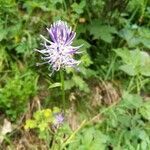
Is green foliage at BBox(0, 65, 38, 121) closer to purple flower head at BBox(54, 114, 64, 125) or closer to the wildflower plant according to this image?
purple flower head at BBox(54, 114, 64, 125)

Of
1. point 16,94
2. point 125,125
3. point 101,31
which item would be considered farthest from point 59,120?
point 101,31

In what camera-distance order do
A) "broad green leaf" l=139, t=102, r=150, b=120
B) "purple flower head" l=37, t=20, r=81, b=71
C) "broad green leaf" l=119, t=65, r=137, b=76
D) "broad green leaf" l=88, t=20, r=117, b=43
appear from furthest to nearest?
1. "broad green leaf" l=88, t=20, r=117, b=43
2. "broad green leaf" l=119, t=65, r=137, b=76
3. "broad green leaf" l=139, t=102, r=150, b=120
4. "purple flower head" l=37, t=20, r=81, b=71

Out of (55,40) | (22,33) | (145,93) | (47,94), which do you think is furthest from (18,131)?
(55,40)

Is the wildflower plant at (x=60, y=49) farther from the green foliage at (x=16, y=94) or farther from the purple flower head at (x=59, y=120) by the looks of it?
the green foliage at (x=16, y=94)

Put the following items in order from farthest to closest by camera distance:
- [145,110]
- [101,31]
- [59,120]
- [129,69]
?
[101,31] → [129,69] → [145,110] → [59,120]

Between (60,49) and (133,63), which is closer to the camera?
(60,49)

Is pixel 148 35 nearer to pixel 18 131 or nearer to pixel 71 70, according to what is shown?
pixel 71 70

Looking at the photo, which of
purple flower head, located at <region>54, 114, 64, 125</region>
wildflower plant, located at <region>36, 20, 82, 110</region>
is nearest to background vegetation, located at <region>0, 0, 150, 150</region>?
purple flower head, located at <region>54, 114, 64, 125</region>

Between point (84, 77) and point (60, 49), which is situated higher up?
point (60, 49)

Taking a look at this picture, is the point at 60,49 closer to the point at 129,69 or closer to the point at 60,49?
the point at 60,49
